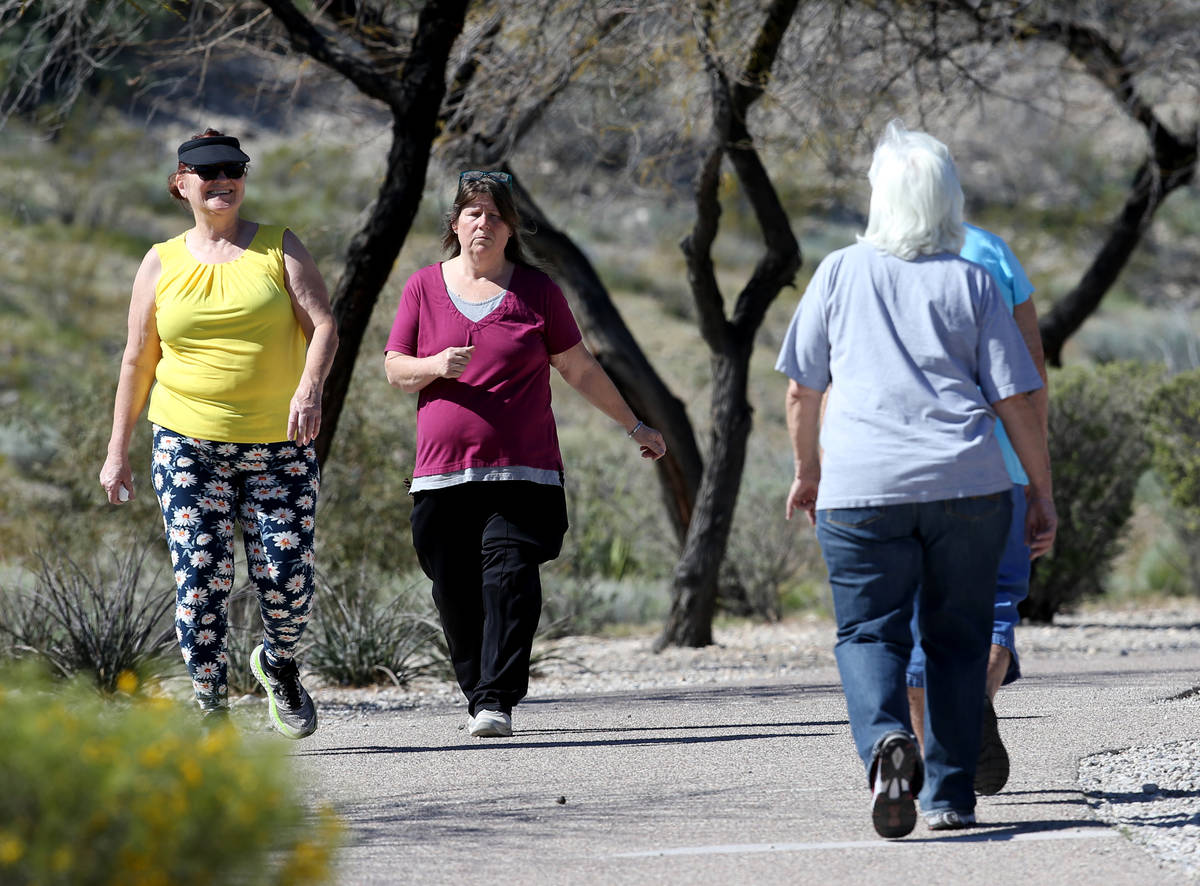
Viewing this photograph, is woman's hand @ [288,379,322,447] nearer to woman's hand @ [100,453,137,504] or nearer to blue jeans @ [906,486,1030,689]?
woman's hand @ [100,453,137,504]

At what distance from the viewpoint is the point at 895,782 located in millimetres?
3967

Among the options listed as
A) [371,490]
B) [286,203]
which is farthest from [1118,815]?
[286,203]

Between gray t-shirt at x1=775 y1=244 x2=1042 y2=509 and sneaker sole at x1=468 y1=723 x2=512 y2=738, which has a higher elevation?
gray t-shirt at x1=775 y1=244 x2=1042 y2=509

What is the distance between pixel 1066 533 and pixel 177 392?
8129 mm

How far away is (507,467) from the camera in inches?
227

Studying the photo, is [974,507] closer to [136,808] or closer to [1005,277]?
[1005,277]

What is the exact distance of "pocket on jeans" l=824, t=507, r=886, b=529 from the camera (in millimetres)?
4090

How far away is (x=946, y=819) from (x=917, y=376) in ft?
3.70

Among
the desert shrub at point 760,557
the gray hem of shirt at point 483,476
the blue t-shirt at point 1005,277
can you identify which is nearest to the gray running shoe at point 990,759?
the blue t-shirt at point 1005,277

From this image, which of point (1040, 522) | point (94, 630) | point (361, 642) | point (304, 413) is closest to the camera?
point (1040, 522)

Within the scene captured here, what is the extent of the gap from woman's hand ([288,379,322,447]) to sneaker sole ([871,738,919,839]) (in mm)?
2302

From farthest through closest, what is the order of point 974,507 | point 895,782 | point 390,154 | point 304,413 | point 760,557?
point 760,557
point 390,154
point 304,413
point 974,507
point 895,782

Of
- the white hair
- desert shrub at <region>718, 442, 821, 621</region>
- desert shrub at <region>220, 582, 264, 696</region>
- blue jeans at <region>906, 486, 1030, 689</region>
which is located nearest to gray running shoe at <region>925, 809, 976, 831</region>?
blue jeans at <region>906, 486, 1030, 689</region>

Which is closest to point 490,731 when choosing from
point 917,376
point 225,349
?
point 225,349
